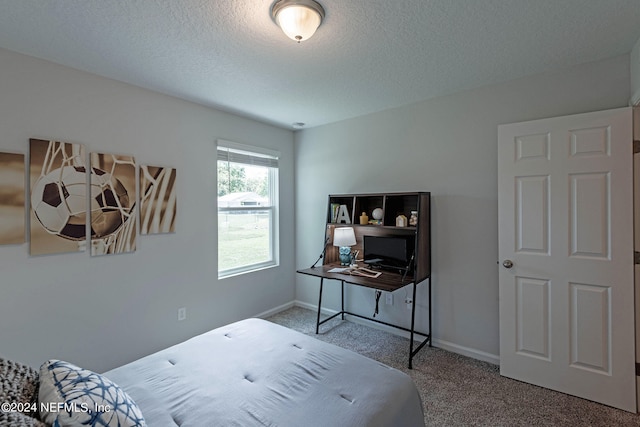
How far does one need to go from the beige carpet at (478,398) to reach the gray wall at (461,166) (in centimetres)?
27

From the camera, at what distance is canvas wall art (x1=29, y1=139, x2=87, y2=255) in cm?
208

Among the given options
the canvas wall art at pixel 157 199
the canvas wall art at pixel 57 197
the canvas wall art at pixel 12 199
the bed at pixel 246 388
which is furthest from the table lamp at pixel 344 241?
Result: the canvas wall art at pixel 12 199

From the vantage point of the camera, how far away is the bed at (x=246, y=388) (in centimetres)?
108

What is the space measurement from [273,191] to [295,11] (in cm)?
259

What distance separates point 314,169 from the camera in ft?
13.1

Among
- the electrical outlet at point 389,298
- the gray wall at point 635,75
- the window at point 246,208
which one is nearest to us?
the gray wall at point 635,75

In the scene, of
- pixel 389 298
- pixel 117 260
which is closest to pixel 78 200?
pixel 117 260

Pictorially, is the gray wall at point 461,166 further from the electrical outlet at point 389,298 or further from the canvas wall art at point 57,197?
the canvas wall art at point 57,197

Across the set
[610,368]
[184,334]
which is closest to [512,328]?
[610,368]

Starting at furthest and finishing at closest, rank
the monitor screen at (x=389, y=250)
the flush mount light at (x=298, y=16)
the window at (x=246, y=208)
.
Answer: the window at (x=246, y=208), the monitor screen at (x=389, y=250), the flush mount light at (x=298, y=16)

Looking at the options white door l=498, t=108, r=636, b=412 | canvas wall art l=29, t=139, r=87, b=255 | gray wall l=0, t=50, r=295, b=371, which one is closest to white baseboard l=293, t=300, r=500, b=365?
white door l=498, t=108, r=636, b=412

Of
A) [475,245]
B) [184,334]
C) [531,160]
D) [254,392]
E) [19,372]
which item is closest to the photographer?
[19,372]

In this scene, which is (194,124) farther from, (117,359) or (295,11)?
(117,359)

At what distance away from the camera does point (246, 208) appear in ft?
12.0
